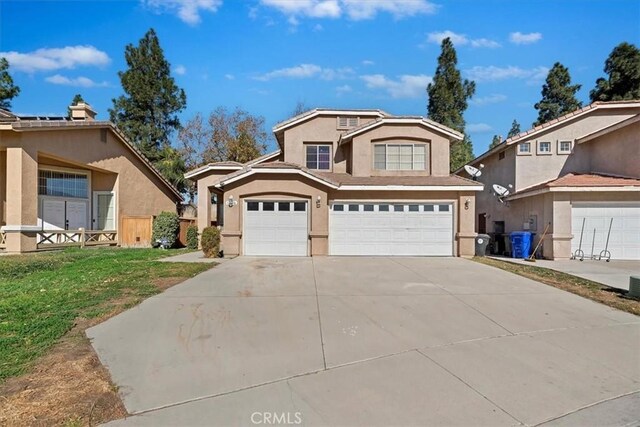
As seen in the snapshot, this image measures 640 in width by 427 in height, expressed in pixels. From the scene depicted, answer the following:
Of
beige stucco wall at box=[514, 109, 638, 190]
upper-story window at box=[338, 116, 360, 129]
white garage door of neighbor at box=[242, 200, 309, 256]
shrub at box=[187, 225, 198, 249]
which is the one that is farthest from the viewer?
shrub at box=[187, 225, 198, 249]

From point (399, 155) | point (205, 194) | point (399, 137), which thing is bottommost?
point (205, 194)

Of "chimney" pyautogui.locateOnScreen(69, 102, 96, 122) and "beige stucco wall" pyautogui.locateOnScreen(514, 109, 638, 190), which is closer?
"beige stucco wall" pyautogui.locateOnScreen(514, 109, 638, 190)

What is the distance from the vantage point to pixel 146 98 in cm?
3366

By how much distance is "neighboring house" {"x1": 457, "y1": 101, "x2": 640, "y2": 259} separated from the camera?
15203 millimetres

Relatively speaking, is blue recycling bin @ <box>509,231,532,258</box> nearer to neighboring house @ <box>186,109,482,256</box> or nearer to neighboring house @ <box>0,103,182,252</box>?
neighboring house @ <box>186,109,482,256</box>

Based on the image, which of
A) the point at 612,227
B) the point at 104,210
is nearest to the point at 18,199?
the point at 104,210

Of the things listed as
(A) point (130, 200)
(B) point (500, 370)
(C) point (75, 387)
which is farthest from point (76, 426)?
(A) point (130, 200)

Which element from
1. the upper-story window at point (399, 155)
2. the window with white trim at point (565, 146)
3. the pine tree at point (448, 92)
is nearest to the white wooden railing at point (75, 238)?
the upper-story window at point (399, 155)

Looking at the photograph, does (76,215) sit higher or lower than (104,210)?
lower

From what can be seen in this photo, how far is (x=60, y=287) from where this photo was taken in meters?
8.86

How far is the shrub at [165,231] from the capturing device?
63.1 ft

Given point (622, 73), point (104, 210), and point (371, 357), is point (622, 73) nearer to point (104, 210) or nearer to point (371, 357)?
point (371, 357)

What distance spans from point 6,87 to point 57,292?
29.8 m
